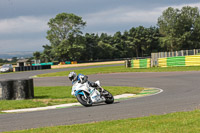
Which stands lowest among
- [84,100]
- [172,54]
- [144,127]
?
[84,100]

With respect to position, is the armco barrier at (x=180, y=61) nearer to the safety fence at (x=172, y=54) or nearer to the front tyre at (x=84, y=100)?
the safety fence at (x=172, y=54)

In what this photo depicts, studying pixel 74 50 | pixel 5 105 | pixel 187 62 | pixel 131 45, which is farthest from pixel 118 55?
pixel 5 105

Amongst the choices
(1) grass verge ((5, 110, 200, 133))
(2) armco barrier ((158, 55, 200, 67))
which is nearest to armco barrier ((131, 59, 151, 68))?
(2) armco barrier ((158, 55, 200, 67))

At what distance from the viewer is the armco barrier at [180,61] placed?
36031 millimetres

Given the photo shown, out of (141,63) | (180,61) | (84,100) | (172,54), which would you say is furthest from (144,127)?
(141,63)

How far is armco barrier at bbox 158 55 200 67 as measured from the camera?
3603 cm

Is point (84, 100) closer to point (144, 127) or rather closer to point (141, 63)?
point (144, 127)

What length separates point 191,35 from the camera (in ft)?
321

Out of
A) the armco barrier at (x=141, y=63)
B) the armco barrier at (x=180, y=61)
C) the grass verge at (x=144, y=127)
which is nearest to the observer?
the grass verge at (x=144, y=127)

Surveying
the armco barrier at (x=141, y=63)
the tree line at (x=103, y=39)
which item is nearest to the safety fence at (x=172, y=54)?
the armco barrier at (x=141, y=63)

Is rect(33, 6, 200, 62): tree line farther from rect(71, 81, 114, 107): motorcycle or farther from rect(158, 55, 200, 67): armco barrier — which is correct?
rect(71, 81, 114, 107): motorcycle

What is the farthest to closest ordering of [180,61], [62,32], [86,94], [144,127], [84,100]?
[62,32]
[180,61]
[86,94]
[84,100]
[144,127]

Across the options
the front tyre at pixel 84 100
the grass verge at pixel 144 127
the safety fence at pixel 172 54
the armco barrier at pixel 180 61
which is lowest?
the front tyre at pixel 84 100

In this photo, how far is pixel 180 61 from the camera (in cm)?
3831
